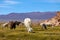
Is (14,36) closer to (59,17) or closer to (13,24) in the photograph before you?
(13,24)

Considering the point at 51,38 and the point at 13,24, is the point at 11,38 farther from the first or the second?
the point at 13,24

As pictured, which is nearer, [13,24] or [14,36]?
[14,36]

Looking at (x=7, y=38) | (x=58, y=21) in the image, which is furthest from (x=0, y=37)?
(x=58, y=21)

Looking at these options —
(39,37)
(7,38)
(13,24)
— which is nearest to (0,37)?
(7,38)

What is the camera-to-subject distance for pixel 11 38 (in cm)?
2764

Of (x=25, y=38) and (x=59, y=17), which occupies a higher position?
(x=59, y=17)

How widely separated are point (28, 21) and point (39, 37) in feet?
29.0

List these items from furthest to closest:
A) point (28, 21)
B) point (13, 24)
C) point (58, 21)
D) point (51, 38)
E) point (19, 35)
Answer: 1. point (58, 21)
2. point (13, 24)
3. point (28, 21)
4. point (19, 35)
5. point (51, 38)

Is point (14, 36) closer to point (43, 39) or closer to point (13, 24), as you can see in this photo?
point (43, 39)

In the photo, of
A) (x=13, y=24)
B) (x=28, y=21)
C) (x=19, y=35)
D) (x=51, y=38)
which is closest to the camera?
(x=51, y=38)

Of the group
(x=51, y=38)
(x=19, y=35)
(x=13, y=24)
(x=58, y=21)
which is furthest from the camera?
(x=58, y=21)

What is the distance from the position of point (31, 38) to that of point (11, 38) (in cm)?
245

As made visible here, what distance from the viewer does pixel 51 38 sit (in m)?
27.0

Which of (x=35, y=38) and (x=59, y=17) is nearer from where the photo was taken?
(x=35, y=38)
